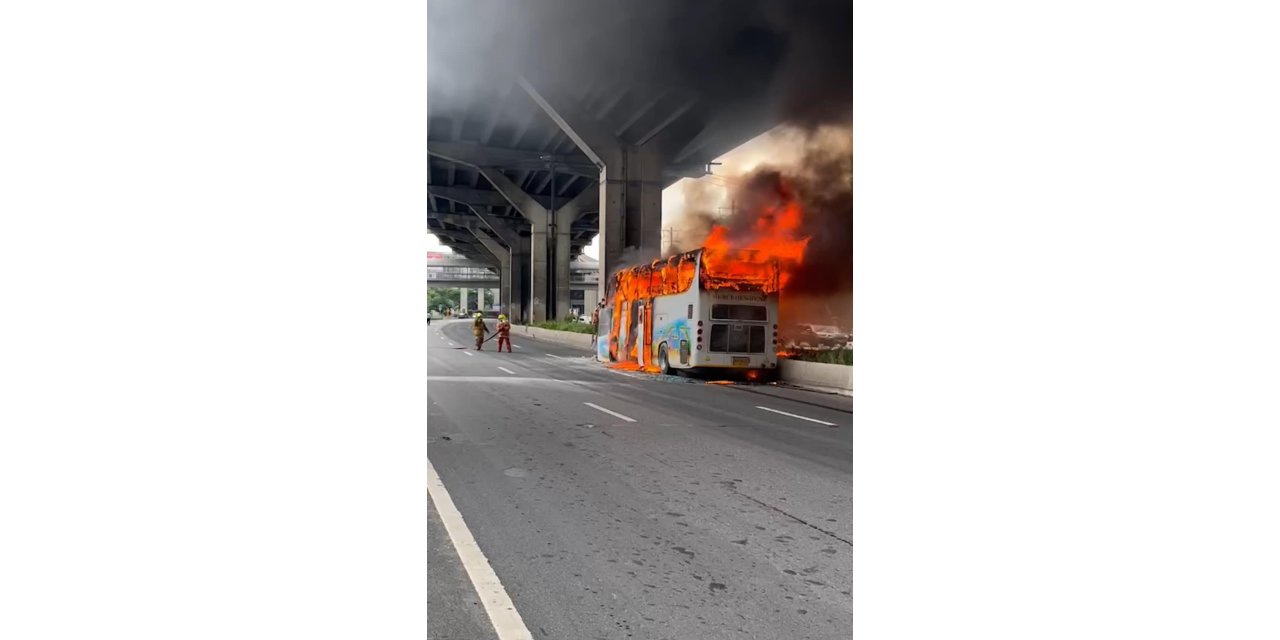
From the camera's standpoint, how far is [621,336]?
18094 mm

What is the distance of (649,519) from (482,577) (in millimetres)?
1263

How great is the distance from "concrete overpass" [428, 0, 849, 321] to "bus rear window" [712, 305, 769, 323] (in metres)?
3.15

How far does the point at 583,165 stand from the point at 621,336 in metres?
7.32

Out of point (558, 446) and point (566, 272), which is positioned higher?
point (566, 272)

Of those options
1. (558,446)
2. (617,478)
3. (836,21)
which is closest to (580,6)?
(836,21)

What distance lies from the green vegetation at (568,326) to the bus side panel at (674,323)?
A: 1147 centimetres

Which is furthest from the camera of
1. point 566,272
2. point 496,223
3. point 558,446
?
point 566,272

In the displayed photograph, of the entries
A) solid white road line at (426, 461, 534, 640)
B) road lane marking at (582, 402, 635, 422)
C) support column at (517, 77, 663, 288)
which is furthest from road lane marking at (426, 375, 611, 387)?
solid white road line at (426, 461, 534, 640)

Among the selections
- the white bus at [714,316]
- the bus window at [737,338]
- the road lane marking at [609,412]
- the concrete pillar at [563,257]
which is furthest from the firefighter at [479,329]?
the road lane marking at [609,412]

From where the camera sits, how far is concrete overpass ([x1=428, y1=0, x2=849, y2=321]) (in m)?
8.20

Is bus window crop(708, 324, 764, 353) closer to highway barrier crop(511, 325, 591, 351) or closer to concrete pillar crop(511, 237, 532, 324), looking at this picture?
highway barrier crop(511, 325, 591, 351)

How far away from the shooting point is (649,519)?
4.36m
